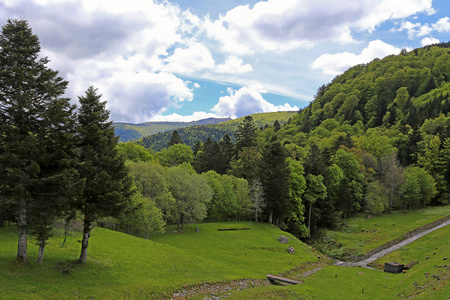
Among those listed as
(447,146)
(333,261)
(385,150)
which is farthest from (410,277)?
(385,150)

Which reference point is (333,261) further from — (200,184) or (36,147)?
(36,147)

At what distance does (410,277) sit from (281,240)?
21383mm

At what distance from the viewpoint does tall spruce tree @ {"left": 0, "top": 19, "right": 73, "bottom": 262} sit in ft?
61.8

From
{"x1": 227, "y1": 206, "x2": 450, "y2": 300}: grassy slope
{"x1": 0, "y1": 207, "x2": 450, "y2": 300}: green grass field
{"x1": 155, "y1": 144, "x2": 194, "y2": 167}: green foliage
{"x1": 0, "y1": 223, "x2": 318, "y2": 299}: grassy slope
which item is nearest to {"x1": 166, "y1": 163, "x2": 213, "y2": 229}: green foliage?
{"x1": 0, "y1": 207, "x2": 450, "y2": 300}: green grass field

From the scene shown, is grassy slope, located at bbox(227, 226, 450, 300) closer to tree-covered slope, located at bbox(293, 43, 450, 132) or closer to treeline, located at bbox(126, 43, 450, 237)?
treeline, located at bbox(126, 43, 450, 237)

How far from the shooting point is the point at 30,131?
63.7ft

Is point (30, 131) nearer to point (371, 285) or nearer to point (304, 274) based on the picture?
point (304, 274)

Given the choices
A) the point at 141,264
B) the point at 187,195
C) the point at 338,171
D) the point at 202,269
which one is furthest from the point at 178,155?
the point at 141,264

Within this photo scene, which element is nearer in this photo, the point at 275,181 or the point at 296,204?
the point at 275,181

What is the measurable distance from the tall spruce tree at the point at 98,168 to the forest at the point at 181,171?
96mm

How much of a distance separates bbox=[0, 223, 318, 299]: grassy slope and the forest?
2.37m

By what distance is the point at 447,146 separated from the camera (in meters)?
84.2

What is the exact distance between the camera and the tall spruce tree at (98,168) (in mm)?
23469

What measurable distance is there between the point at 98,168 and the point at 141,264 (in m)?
12.1
